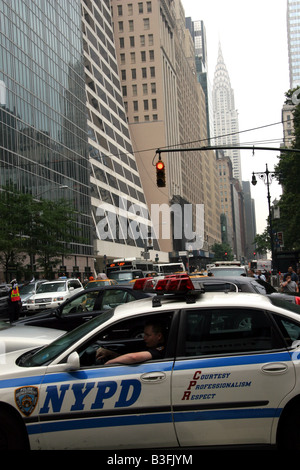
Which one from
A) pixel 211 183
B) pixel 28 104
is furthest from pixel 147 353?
pixel 211 183

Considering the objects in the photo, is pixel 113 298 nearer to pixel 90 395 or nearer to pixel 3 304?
pixel 90 395

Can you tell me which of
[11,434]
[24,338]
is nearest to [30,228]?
[24,338]

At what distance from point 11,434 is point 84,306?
253 inches

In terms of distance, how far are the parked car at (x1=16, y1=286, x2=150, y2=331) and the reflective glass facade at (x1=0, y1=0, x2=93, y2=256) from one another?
98.9 feet

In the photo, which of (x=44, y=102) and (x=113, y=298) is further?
(x=44, y=102)

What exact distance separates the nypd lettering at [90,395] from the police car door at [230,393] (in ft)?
1.21

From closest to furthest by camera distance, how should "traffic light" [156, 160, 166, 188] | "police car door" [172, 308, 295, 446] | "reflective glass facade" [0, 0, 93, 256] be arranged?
"police car door" [172, 308, 295, 446] → "traffic light" [156, 160, 166, 188] → "reflective glass facade" [0, 0, 93, 256]

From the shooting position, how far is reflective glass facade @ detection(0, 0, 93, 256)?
44938 millimetres

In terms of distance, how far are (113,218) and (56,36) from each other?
25.9m

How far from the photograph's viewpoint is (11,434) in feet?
14.0

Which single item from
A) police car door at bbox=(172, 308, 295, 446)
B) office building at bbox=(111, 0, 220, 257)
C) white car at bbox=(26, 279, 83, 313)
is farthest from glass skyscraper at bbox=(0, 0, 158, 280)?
police car door at bbox=(172, 308, 295, 446)

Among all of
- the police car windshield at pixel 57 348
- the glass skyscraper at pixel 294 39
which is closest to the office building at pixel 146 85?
the glass skyscraper at pixel 294 39
